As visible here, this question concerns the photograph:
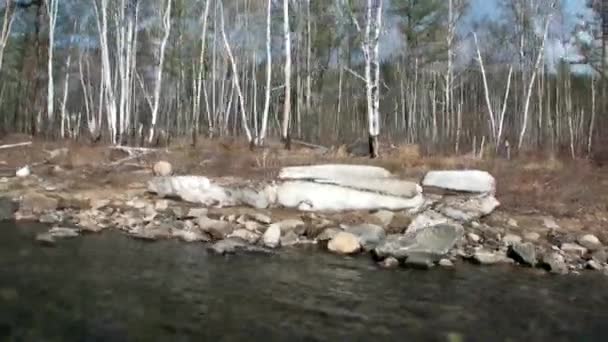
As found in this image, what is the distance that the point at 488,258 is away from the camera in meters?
13.3

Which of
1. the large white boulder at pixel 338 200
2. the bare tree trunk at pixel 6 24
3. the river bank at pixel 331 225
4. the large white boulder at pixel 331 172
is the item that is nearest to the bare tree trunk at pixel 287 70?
the river bank at pixel 331 225

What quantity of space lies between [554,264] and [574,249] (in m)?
1.92

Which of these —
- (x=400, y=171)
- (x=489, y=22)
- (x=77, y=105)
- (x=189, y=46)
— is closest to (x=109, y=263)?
(x=400, y=171)

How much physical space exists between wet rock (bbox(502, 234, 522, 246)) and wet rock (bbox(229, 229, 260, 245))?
5727 millimetres

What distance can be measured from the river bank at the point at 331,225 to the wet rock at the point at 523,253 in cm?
2

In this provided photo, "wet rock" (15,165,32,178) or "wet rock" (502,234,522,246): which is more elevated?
"wet rock" (15,165,32,178)

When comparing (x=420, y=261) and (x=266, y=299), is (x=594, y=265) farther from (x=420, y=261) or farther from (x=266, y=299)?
(x=266, y=299)

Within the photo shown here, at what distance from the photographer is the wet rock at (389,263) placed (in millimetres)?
12453

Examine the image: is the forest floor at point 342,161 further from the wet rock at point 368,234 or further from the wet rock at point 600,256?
the wet rock at point 368,234

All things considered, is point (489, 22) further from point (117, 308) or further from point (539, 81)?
point (117, 308)

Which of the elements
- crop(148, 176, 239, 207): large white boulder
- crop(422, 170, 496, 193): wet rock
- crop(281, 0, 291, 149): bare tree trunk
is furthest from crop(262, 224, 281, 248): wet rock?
crop(281, 0, 291, 149): bare tree trunk

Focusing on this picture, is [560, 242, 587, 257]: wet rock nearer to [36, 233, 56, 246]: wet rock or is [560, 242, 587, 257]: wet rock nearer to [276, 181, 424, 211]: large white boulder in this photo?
[276, 181, 424, 211]: large white boulder

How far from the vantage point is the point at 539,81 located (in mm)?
45000

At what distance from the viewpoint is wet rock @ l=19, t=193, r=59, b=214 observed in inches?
643
